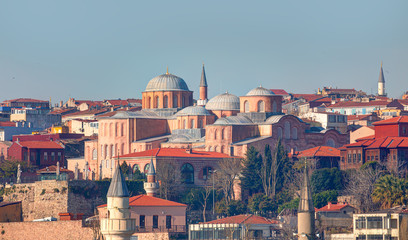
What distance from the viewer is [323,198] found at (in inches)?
3029

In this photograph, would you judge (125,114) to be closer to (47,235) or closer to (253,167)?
(253,167)

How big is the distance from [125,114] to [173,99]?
6610 millimetres

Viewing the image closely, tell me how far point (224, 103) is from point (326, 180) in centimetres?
2244

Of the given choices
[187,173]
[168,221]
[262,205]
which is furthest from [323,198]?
[187,173]

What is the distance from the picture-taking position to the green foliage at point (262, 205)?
79125mm

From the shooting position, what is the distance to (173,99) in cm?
10194

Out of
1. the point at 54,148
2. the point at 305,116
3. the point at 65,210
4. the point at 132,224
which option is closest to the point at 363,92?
the point at 305,116

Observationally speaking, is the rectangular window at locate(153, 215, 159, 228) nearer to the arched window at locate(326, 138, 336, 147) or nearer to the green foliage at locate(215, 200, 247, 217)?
the green foliage at locate(215, 200, 247, 217)

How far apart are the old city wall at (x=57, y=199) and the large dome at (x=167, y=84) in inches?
1108

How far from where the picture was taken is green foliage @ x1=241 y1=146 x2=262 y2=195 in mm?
83938

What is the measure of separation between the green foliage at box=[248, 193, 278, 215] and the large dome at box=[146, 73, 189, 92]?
2370 centimetres

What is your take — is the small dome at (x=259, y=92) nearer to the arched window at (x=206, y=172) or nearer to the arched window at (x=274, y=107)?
the arched window at (x=274, y=107)

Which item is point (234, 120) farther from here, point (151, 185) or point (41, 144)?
point (151, 185)

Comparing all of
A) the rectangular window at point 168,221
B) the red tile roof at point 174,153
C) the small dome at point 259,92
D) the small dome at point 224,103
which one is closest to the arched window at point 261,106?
the small dome at point 259,92
